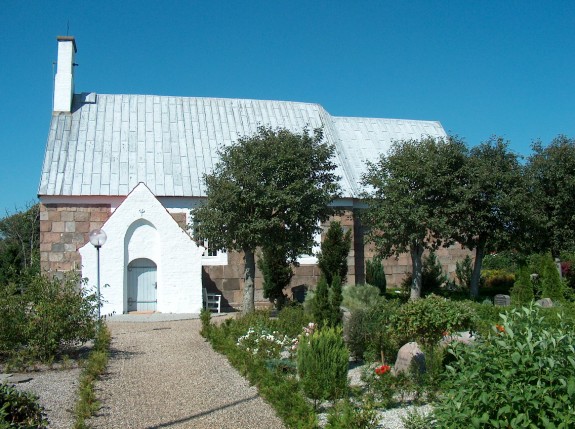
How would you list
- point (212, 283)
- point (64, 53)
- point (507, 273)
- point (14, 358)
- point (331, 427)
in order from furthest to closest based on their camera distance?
point (507, 273) → point (64, 53) → point (212, 283) → point (14, 358) → point (331, 427)

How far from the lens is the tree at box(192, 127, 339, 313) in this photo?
1519 centimetres

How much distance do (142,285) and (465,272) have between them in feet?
38.8

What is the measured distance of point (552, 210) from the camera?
2097 cm

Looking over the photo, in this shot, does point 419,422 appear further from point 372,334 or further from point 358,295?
point 358,295

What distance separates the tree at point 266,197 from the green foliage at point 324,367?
7.45m

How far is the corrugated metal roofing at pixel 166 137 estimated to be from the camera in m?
20.0

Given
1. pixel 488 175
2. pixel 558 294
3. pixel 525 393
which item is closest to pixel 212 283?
pixel 488 175

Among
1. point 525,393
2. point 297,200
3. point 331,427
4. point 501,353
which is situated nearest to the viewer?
point 525,393

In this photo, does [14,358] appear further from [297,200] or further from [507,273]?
[507,273]

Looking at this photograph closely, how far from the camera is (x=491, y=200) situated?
17953 mm

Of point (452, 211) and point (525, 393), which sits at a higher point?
point (452, 211)

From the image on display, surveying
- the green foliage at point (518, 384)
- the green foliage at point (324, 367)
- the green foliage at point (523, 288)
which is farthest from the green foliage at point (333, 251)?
the green foliage at point (518, 384)

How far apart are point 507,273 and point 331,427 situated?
23.8 m

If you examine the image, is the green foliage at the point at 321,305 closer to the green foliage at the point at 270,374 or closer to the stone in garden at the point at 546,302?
the green foliage at the point at 270,374
